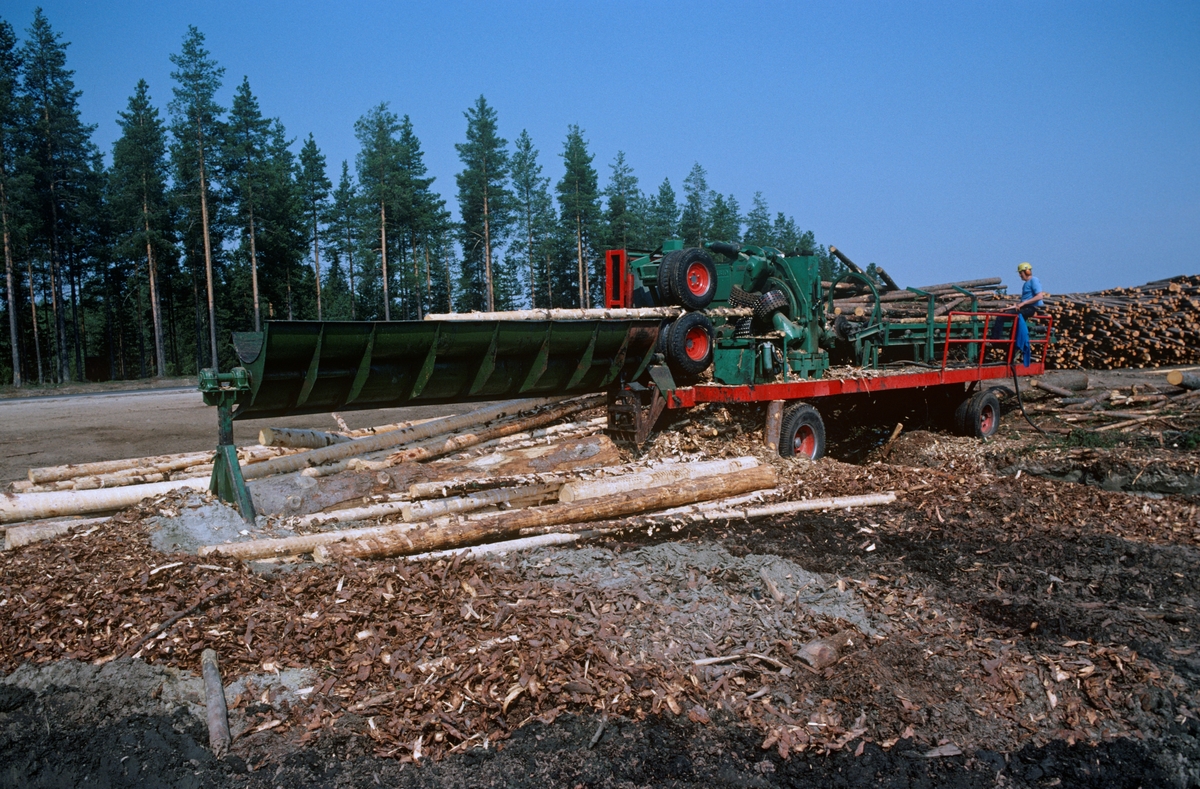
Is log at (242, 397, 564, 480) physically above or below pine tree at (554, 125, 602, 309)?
below

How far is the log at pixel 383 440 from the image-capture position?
868 centimetres

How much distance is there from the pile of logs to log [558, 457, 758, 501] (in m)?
13.9

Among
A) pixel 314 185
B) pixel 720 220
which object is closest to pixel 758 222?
pixel 720 220

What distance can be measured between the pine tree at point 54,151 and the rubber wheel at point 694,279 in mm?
A: 38247

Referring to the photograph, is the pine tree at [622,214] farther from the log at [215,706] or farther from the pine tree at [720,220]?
the log at [215,706]

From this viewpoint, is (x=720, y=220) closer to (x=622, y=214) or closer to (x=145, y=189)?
(x=622, y=214)

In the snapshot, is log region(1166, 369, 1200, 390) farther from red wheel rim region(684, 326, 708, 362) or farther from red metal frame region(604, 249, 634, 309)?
red metal frame region(604, 249, 634, 309)

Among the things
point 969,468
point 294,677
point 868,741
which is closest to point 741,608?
point 868,741

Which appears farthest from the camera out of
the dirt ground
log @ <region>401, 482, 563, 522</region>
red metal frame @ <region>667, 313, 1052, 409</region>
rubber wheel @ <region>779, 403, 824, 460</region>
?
rubber wheel @ <region>779, 403, 824, 460</region>

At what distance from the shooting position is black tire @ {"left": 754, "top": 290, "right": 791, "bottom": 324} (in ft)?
36.8

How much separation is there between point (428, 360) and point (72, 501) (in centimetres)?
369

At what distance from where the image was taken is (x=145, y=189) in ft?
126

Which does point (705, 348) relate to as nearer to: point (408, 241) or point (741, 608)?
point (741, 608)

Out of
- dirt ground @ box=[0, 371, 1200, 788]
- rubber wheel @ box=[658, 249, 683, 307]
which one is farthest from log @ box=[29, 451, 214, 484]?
rubber wheel @ box=[658, 249, 683, 307]
